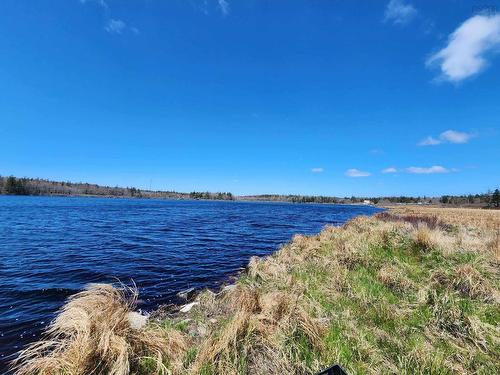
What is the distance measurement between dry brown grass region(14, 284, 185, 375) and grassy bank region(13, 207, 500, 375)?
0.05 feet

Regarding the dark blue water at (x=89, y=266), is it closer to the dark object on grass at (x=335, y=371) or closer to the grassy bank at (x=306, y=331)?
the grassy bank at (x=306, y=331)

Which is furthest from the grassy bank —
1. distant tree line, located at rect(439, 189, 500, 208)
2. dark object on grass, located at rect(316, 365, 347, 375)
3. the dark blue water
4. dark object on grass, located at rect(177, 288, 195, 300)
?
distant tree line, located at rect(439, 189, 500, 208)

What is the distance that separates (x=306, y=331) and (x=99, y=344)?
336 cm

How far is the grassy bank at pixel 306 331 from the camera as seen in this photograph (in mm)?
4043

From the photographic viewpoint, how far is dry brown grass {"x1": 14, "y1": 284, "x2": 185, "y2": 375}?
11.7 feet

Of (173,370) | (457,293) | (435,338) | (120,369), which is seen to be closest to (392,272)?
(457,293)

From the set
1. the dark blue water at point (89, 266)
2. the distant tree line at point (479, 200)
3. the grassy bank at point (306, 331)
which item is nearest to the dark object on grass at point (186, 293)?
the dark blue water at point (89, 266)

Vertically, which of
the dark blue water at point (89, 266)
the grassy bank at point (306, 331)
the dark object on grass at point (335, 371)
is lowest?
the dark blue water at point (89, 266)

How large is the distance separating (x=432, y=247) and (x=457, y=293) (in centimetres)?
479

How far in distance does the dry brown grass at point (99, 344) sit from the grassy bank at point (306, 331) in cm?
2

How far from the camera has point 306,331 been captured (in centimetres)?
497

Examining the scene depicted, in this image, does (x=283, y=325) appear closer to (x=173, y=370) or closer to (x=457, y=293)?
(x=173, y=370)

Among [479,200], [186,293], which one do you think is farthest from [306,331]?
[479,200]

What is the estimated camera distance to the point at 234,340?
448 cm
